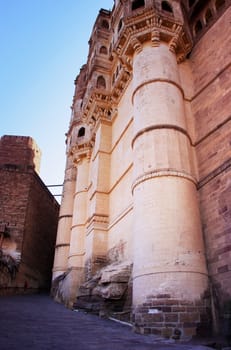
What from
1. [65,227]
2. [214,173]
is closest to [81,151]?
[65,227]

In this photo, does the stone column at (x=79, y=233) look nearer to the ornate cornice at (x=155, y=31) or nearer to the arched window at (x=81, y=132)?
the arched window at (x=81, y=132)

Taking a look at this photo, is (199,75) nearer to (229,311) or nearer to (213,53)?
(213,53)

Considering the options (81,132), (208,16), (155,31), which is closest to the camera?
(155,31)

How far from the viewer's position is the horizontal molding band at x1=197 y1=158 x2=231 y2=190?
6941 millimetres

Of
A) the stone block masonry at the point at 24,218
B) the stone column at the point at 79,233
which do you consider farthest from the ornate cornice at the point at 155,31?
the stone block masonry at the point at 24,218

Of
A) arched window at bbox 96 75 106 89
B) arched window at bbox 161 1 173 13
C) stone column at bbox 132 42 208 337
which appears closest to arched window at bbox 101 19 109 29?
arched window at bbox 96 75 106 89

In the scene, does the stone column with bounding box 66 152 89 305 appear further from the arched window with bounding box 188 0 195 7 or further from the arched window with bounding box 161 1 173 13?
the arched window with bounding box 188 0 195 7

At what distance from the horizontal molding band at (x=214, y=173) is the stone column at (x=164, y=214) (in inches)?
9.2

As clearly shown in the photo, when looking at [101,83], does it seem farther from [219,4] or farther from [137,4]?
[219,4]

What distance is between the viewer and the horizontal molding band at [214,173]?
6941mm

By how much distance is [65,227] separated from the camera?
57.3 ft

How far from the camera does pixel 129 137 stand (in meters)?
11.4

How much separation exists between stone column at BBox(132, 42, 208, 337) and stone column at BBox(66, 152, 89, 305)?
722 cm

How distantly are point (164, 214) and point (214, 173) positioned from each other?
1.73 metres
